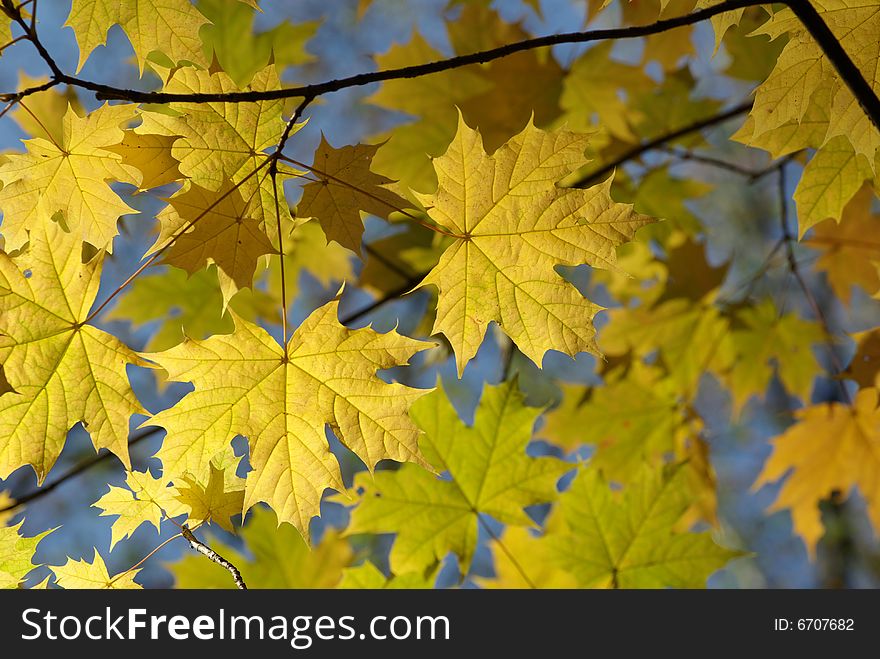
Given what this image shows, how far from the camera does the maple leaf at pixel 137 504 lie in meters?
1.49

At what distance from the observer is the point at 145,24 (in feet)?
4.69

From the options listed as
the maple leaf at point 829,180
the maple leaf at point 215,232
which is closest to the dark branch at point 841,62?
the maple leaf at point 829,180

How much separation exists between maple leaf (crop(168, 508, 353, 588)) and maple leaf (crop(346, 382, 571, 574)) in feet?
1.73

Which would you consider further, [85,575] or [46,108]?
[46,108]

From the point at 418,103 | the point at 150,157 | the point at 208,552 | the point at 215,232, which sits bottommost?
the point at 208,552

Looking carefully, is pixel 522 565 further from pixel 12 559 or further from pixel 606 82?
pixel 606 82

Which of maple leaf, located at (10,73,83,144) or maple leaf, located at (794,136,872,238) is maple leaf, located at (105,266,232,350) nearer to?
maple leaf, located at (10,73,83,144)

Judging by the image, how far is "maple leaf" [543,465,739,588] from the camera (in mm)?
2328

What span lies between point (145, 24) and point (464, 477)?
4.90 ft

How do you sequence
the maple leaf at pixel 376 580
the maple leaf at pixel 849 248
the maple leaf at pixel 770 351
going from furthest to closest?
the maple leaf at pixel 770 351 → the maple leaf at pixel 849 248 → the maple leaf at pixel 376 580

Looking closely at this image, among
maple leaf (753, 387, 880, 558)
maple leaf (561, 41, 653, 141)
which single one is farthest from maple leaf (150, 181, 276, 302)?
maple leaf (753, 387, 880, 558)

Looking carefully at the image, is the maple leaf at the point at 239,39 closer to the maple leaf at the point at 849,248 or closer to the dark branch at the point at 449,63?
the dark branch at the point at 449,63

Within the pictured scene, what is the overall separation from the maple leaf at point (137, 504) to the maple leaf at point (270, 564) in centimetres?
111

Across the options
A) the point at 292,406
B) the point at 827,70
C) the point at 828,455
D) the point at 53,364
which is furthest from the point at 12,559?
the point at 828,455
